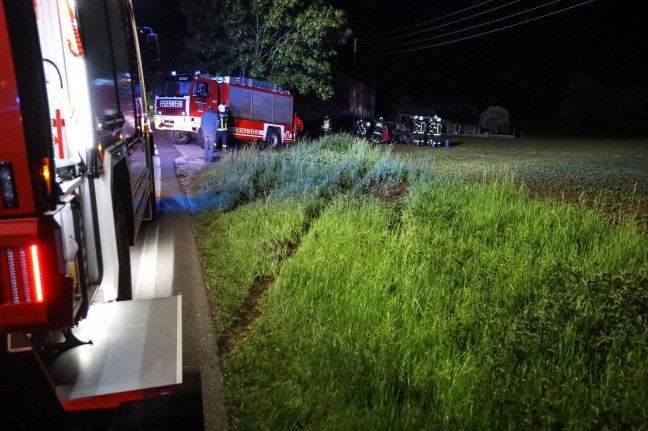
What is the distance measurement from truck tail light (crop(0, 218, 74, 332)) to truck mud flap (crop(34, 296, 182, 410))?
13.1 inches

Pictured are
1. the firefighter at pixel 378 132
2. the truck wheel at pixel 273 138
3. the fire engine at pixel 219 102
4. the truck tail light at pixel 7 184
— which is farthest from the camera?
the firefighter at pixel 378 132

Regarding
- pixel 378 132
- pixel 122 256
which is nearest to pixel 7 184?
pixel 122 256

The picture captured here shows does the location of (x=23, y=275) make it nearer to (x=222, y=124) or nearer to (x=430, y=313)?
(x=430, y=313)

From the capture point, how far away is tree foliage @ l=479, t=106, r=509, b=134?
43125 mm

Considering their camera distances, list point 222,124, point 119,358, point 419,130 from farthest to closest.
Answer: point 419,130, point 222,124, point 119,358

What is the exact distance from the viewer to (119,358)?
106 inches

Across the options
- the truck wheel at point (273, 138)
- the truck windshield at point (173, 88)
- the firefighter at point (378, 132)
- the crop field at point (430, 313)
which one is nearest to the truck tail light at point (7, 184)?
the crop field at point (430, 313)

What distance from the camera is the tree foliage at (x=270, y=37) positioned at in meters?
19.5

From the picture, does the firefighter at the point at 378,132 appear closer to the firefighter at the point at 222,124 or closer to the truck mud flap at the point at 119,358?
the firefighter at the point at 222,124

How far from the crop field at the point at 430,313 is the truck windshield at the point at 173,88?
1194 cm

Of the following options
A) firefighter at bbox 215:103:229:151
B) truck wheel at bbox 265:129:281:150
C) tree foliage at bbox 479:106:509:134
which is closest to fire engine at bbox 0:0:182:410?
firefighter at bbox 215:103:229:151

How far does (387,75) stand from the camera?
2402 inches

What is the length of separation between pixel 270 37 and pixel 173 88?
14.6ft

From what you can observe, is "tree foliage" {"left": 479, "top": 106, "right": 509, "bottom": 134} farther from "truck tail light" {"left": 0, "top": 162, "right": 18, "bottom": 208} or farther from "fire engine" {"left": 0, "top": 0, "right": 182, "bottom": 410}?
"truck tail light" {"left": 0, "top": 162, "right": 18, "bottom": 208}
